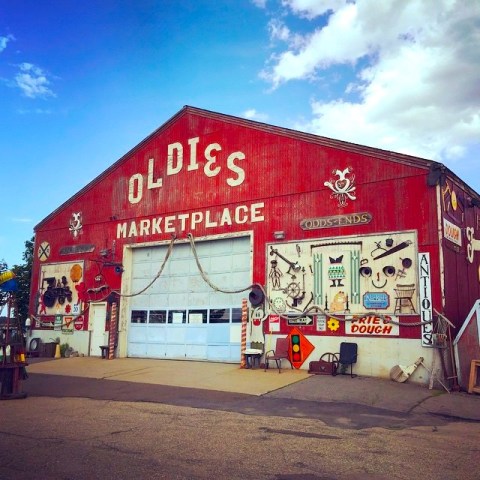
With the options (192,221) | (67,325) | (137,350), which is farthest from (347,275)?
(67,325)

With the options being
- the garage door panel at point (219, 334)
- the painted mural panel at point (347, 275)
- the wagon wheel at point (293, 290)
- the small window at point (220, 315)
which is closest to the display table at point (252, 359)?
the garage door panel at point (219, 334)

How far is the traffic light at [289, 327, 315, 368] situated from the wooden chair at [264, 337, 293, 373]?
18 centimetres

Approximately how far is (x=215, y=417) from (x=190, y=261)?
1119 cm

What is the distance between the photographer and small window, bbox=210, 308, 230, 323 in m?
18.9

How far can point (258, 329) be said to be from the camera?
17.7 meters

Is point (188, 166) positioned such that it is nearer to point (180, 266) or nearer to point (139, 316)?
point (180, 266)

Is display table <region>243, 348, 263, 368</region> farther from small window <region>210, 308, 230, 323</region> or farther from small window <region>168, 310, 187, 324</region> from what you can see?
small window <region>168, 310, 187, 324</region>

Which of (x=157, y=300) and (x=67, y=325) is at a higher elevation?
(x=157, y=300)

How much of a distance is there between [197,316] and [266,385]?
6.51 m

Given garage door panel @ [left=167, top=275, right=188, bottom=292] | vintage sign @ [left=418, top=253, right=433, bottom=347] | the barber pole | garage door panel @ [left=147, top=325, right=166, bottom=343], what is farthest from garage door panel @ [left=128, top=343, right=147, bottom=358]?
vintage sign @ [left=418, top=253, right=433, bottom=347]

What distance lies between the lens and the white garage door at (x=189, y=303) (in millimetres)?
18797

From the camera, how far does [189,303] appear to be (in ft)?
65.7

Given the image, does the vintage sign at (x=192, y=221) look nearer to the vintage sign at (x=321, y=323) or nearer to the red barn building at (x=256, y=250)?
the red barn building at (x=256, y=250)

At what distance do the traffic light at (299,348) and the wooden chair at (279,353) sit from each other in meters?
0.18
